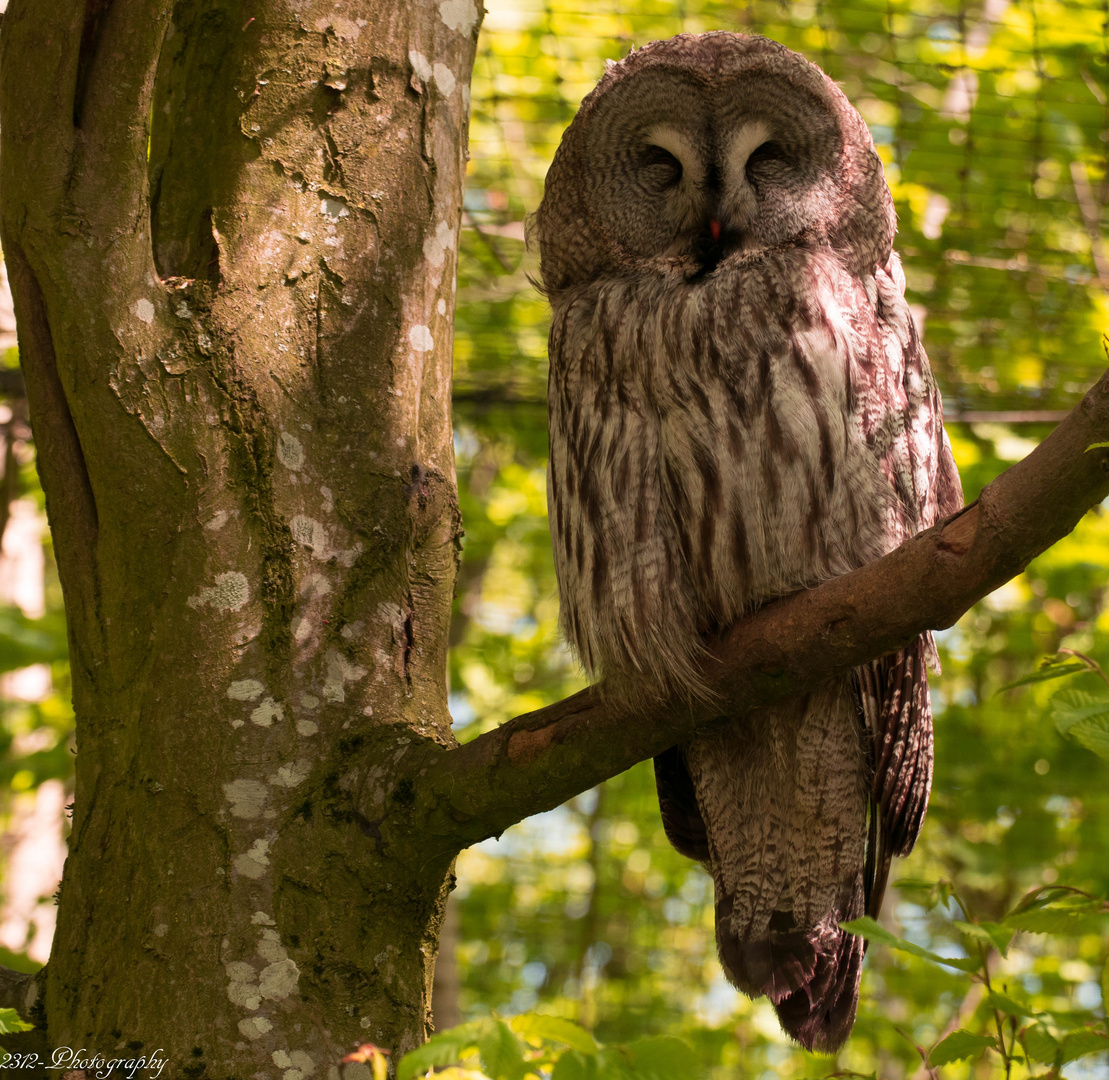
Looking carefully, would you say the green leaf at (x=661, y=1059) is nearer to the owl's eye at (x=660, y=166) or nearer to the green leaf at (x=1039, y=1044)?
the green leaf at (x=1039, y=1044)

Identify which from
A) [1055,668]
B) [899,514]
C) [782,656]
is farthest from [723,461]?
[1055,668]

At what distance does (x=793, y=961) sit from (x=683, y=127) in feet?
5.78

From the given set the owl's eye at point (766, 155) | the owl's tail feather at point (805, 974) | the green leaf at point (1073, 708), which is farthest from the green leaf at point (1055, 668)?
the owl's eye at point (766, 155)

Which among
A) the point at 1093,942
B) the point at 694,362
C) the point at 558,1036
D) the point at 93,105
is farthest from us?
the point at 1093,942

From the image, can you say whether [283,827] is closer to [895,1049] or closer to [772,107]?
[772,107]

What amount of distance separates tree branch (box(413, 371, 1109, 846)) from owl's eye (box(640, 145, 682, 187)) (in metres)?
1.14

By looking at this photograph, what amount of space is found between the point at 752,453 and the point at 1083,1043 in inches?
41.5

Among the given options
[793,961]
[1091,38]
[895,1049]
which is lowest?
[895,1049]

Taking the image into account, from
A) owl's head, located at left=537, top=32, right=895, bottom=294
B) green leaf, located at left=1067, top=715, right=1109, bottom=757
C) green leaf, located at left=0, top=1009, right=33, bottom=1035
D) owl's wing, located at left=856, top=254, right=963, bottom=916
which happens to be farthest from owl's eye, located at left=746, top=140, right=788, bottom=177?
green leaf, located at left=0, top=1009, right=33, bottom=1035

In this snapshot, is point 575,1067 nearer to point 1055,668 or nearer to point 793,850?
point 1055,668

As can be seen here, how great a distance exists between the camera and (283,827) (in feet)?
5.56

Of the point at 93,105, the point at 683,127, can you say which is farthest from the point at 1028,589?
the point at 93,105

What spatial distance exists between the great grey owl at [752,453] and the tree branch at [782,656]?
0.17 m

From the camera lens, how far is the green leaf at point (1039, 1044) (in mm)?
1707
